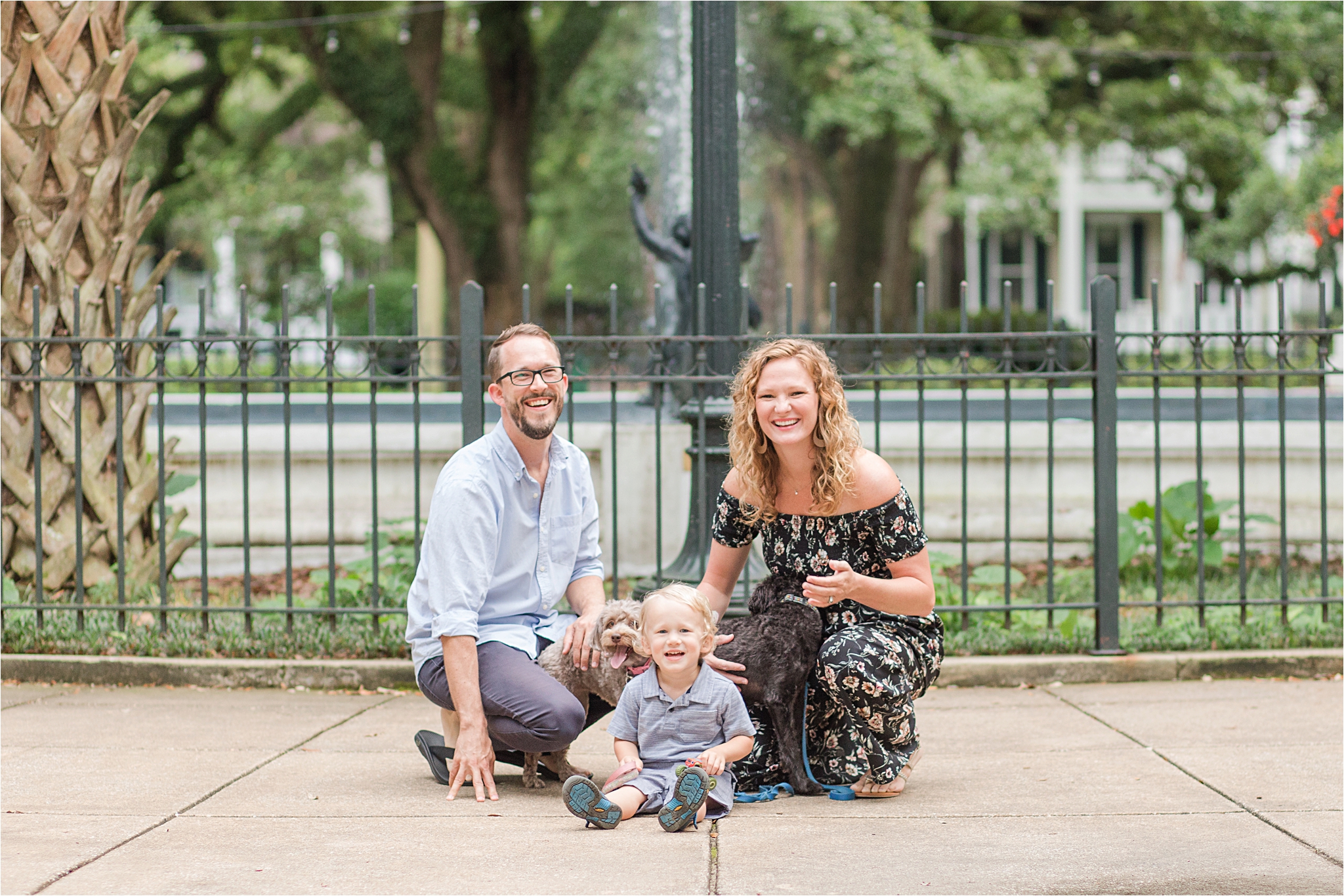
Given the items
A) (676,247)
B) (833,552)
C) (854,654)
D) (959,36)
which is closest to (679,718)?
(854,654)

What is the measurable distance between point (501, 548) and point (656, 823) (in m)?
0.94

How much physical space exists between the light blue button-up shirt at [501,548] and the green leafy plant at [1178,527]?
3.75m

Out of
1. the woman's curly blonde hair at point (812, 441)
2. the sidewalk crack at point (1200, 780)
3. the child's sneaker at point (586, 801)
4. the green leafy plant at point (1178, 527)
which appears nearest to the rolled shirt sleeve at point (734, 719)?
the child's sneaker at point (586, 801)

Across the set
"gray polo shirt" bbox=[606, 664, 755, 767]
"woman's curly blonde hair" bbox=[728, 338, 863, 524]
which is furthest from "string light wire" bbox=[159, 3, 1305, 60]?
"gray polo shirt" bbox=[606, 664, 755, 767]

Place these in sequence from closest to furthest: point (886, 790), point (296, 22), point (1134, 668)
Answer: point (886, 790) → point (1134, 668) → point (296, 22)

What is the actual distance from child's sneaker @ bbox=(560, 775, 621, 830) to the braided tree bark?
332cm

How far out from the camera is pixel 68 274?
625 centimetres

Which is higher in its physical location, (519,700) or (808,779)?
(519,700)

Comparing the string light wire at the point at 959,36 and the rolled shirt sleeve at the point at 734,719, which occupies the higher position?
the string light wire at the point at 959,36

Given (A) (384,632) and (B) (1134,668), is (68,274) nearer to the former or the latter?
(A) (384,632)

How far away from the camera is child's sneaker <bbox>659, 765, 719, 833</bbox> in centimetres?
353

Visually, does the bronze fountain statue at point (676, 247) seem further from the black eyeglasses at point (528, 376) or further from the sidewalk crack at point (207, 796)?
the black eyeglasses at point (528, 376)

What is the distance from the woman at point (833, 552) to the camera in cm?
384

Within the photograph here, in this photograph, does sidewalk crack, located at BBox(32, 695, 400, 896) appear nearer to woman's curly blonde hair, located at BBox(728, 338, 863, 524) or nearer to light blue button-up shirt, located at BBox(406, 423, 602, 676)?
light blue button-up shirt, located at BBox(406, 423, 602, 676)
